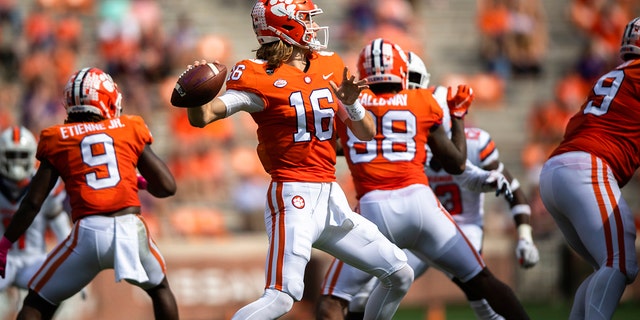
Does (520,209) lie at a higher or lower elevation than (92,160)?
lower

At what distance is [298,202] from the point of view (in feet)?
20.2

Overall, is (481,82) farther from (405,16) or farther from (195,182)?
(195,182)

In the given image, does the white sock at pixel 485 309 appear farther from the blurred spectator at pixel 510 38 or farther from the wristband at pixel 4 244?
the blurred spectator at pixel 510 38

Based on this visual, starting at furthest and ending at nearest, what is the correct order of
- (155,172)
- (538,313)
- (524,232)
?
(538,313) → (524,232) → (155,172)

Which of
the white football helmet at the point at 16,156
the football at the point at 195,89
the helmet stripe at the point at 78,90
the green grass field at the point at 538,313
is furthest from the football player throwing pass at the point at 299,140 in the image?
the green grass field at the point at 538,313

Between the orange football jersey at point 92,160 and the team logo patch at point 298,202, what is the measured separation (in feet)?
4.32

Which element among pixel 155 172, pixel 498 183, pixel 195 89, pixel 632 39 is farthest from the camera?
pixel 498 183

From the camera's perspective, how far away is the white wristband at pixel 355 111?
6.12m

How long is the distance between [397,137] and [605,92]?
134 centimetres

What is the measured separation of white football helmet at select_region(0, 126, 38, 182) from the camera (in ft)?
26.6

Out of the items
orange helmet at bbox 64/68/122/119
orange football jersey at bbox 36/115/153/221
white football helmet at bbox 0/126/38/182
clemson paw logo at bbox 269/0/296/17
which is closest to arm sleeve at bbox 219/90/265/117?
clemson paw logo at bbox 269/0/296/17

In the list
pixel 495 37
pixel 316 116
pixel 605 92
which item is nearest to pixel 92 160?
pixel 316 116

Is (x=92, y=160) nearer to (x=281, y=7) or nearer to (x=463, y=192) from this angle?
(x=281, y=7)

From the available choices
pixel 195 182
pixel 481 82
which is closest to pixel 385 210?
pixel 195 182
